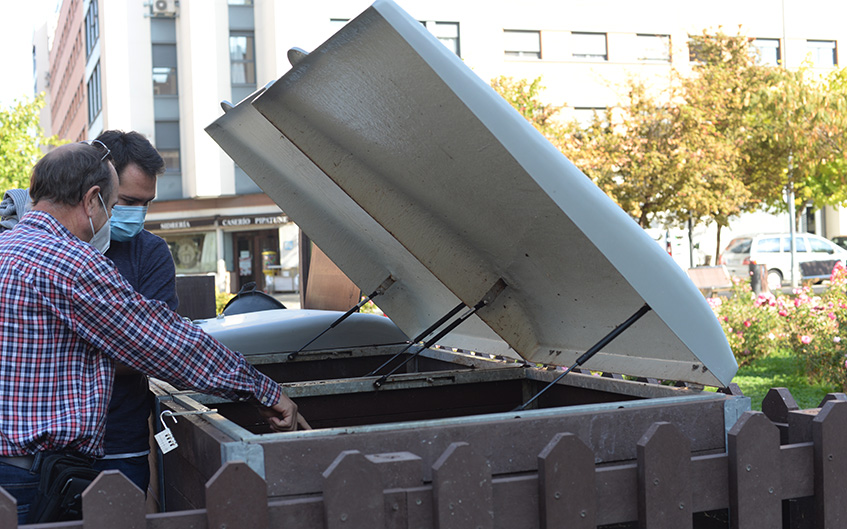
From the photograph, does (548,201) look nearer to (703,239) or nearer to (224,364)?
(224,364)

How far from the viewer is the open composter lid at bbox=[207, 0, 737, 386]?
1.85 meters

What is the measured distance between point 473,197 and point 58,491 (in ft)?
3.93

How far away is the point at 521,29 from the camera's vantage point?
3434cm

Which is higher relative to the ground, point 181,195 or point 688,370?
point 181,195

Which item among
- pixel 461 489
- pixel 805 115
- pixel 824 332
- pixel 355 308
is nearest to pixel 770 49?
pixel 805 115

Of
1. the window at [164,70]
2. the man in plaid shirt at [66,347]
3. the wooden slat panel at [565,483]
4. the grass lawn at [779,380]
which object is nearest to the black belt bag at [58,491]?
the man in plaid shirt at [66,347]

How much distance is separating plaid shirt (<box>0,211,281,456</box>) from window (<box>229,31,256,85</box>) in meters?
31.5

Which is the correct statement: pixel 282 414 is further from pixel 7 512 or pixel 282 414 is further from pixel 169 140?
pixel 169 140

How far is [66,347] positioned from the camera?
2.03 meters

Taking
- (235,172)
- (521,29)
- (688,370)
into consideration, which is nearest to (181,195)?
(235,172)

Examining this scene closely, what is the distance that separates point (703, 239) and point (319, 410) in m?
36.7

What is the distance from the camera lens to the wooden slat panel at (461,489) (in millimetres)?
1663

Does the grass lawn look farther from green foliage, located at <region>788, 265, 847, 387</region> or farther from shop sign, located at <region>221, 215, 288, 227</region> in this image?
shop sign, located at <region>221, 215, 288, 227</region>

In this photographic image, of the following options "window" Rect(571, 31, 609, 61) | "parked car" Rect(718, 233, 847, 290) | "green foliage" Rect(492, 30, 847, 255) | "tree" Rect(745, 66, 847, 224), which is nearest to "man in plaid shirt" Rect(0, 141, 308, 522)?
"tree" Rect(745, 66, 847, 224)
